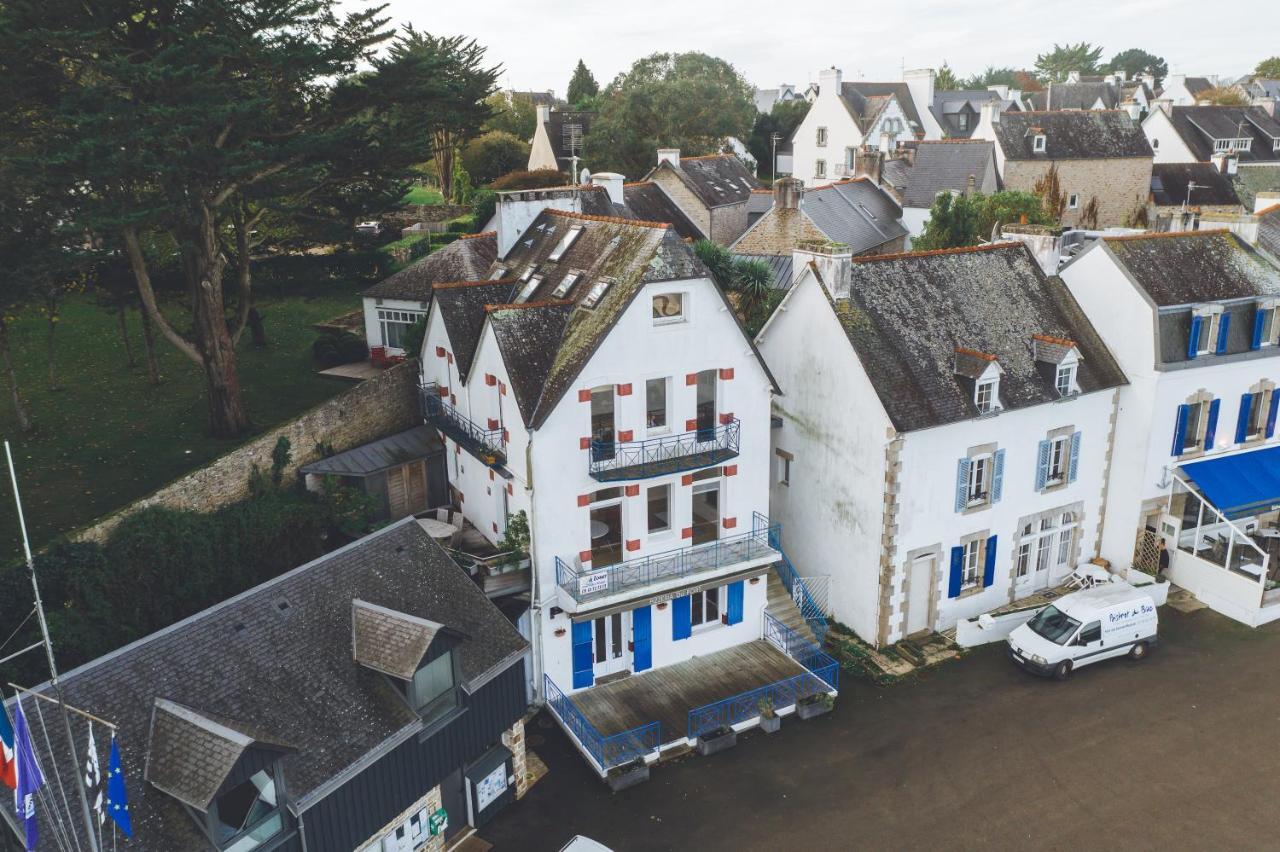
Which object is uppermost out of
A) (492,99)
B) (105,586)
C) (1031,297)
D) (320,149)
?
(492,99)

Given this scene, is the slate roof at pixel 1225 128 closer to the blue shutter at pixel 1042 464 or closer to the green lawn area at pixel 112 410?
the blue shutter at pixel 1042 464

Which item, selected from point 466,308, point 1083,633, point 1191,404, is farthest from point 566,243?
point 1191,404

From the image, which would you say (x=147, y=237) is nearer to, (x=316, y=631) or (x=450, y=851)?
(x=316, y=631)

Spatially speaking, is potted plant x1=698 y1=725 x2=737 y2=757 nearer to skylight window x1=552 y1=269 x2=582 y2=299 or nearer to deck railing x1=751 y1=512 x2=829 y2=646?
deck railing x1=751 y1=512 x2=829 y2=646

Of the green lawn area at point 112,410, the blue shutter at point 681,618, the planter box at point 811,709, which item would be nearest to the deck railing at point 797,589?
the planter box at point 811,709

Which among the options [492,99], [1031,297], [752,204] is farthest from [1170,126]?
[492,99]
